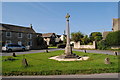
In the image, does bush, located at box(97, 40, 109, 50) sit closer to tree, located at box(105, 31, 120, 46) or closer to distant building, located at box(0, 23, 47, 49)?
tree, located at box(105, 31, 120, 46)

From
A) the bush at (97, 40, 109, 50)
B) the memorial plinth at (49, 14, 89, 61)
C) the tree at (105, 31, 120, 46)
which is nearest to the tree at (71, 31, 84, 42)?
the bush at (97, 40, 109, 50)

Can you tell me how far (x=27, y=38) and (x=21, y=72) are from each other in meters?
27.4

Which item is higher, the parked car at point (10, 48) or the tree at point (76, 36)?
the tree at point (76, 36)

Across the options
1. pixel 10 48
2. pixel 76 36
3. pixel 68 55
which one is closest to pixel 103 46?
pixel 76 36

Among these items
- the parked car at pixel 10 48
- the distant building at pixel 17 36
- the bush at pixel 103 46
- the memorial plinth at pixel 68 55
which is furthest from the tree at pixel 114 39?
the parked car at pixel 10 48

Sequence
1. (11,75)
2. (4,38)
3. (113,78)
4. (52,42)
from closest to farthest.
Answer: (113,78), (11,75), (4,38), (52,42)

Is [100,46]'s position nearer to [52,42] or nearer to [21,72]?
[21,72]

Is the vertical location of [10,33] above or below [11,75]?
above

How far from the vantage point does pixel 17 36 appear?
30.2 m

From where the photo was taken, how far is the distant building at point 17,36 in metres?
27.4

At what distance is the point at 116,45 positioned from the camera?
29734 mm

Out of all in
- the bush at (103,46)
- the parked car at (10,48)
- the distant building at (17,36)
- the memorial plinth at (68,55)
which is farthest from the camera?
the bush at (103,46)

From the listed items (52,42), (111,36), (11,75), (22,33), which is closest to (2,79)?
(11,75)

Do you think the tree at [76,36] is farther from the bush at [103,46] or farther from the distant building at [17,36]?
the distant building at [17,36]
